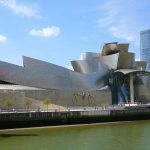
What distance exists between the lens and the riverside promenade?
3562 centimetres

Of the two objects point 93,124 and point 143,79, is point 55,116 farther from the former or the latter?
point 143,79

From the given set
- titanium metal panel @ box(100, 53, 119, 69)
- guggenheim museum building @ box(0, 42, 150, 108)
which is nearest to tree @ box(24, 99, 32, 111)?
guggenheim museum building @ box(0, 42, 150, 108)

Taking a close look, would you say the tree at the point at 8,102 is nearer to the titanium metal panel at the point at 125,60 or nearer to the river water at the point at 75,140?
the river water at the point at 75,140

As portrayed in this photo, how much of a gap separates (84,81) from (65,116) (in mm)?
24357

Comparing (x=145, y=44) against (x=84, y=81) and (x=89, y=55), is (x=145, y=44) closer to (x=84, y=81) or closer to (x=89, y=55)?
(x=89, y=55)

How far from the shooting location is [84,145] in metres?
25.8

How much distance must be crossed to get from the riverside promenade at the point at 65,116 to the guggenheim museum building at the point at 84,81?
8.57 metres

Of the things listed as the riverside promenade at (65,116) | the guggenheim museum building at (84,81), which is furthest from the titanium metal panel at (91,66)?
the riverside promenade at (65,116)

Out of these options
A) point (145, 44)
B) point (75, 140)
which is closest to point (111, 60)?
point (75, 140)

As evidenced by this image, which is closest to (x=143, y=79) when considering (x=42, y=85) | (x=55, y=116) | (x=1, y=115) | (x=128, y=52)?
(x=128, y=52)

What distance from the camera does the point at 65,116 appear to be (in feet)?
132

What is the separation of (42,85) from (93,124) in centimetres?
1690

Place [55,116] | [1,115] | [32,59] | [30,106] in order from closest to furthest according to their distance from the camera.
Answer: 1. [1,115]
2. [55,116]
3. [30,106]
4. [32,59]

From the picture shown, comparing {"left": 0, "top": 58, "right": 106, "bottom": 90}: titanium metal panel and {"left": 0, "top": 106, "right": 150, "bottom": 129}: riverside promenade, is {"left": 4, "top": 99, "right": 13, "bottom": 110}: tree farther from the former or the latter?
{"left": 0, "top": 58, "right": 106, "bottom": 90}: titanium metal panel
